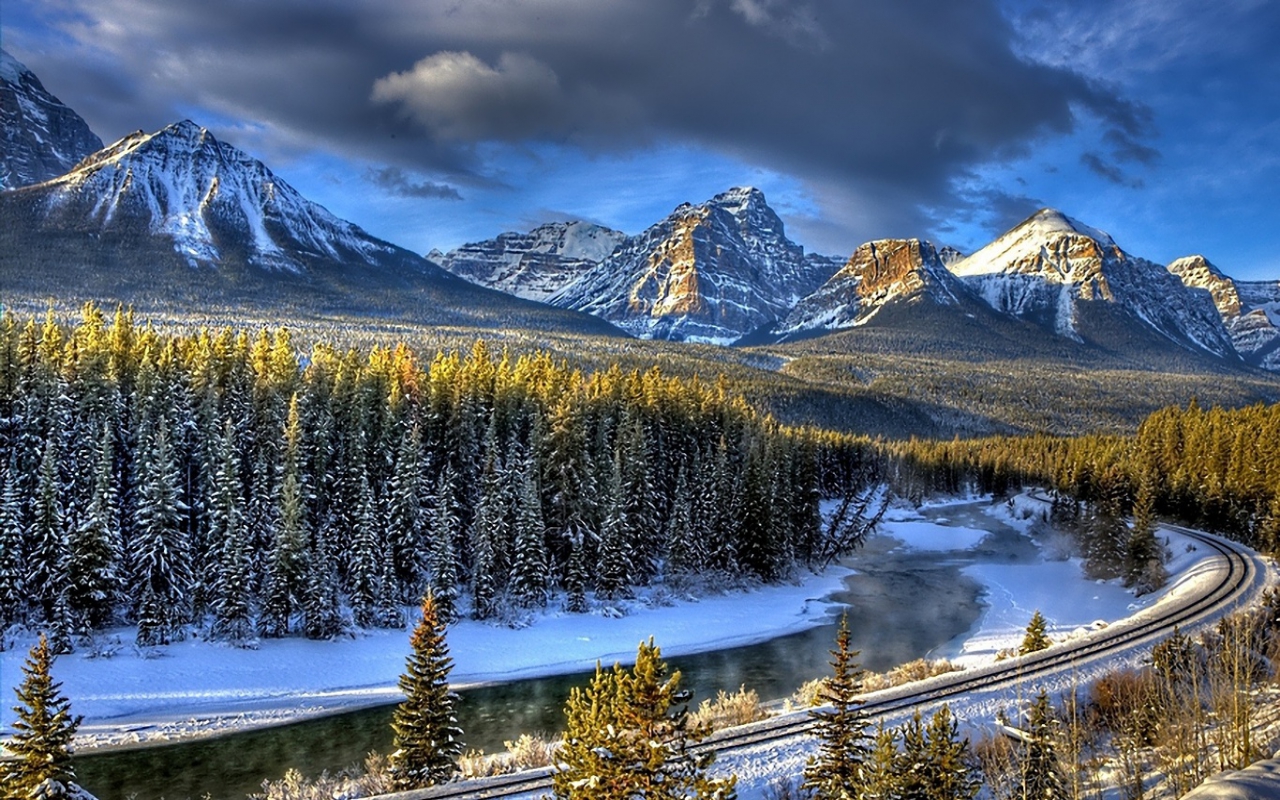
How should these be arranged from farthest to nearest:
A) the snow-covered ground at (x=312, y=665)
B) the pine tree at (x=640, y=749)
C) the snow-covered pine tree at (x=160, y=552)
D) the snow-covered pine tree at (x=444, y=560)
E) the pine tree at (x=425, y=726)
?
the snow-covered pine tree at (x=444, y=560) → the snow-covered pine tree at (x=160, y=552) → the snow-covered ground at (x=312, y=665) → the pine tree at (x=425, y=726) → the pine tree at (x=640, y=749)

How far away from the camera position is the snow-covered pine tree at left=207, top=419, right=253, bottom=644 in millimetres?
45188

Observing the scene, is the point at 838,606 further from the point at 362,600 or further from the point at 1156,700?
the point at 1156,700

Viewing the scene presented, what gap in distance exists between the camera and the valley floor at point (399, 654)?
3806cm

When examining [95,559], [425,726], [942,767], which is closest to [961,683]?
[942,767]

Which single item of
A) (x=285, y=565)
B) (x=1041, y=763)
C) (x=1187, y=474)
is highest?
(x=1187, y=474)

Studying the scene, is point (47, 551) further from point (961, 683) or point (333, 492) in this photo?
point (961, 683)

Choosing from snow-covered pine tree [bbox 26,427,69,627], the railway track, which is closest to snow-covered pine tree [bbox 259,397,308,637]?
snow-covered pine tree [bbox 26,427,69,627]

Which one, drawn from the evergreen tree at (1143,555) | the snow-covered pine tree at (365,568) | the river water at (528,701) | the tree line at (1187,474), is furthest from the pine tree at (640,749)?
the tree line at (1187,474)

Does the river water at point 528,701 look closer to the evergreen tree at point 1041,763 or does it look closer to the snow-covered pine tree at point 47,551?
the snow-covered pine tree at point 47,551

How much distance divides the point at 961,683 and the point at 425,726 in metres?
19.8

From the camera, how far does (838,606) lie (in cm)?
6156

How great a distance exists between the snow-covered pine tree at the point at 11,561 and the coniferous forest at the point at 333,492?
4.2 inches

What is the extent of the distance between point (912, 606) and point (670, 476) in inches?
943

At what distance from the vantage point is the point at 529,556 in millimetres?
55062
